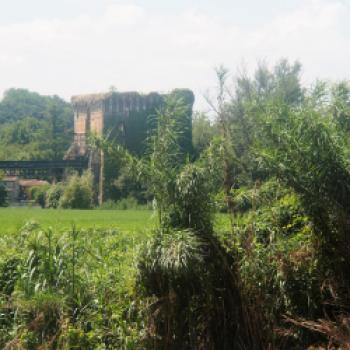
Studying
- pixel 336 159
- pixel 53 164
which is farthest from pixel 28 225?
pixel 53 164

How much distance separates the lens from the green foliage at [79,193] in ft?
139

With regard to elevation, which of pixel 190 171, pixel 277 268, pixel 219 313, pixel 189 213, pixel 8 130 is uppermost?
pixel 8 130

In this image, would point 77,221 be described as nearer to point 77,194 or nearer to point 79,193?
point 77,194

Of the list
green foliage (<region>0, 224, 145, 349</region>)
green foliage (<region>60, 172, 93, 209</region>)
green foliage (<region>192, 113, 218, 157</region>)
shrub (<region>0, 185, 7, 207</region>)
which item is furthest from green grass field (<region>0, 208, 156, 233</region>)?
shrub (<region>0, 185, 7, 207</region>)

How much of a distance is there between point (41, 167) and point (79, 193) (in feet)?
36.6

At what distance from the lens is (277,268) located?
6520 mm

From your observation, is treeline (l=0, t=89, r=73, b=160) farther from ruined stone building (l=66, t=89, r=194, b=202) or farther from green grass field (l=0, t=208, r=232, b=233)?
green grass field (l=0, t=208, r=232, b=233)

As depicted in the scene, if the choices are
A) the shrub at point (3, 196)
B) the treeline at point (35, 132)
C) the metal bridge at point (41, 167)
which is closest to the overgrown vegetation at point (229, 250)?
the shrub at point (3, 196)

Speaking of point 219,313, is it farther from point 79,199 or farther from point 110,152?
point 79,199

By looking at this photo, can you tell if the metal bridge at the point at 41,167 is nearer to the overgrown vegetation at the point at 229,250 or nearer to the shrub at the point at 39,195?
the shrub at the point at 39,195

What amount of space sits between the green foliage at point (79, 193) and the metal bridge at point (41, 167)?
26.1ft

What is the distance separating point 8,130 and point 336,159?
7372 centimetres

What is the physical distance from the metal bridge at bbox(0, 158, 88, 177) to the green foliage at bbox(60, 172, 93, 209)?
7.95m

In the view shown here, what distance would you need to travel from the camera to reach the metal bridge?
52875mm
